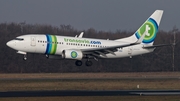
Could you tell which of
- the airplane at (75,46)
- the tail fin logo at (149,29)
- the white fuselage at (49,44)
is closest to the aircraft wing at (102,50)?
the airplane at (75,46)

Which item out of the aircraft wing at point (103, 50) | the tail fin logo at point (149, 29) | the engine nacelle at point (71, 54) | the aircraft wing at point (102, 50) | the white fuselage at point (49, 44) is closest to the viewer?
the white fuselage at point (49, 44)

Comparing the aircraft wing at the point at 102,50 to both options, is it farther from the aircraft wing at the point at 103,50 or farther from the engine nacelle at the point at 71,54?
the engine nacelle at the point at 71,54

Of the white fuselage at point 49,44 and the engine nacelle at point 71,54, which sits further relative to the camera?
the engine nacelle at point 71,54

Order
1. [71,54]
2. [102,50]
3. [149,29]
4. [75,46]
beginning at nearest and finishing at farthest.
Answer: [71,54], [75,46], [102,50], [149,29]

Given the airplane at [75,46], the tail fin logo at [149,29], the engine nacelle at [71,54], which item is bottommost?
the engine nacelle at [71,54]

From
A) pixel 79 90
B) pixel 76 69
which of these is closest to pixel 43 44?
pixel 79 90

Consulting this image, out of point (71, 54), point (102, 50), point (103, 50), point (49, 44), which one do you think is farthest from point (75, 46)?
point (49, 44)

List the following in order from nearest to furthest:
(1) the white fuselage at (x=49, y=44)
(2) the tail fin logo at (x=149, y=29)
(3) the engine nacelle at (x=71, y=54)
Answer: (1) the white fuselage at (x=49, y=44), (3) the engine nacelle at (x=71, y=54), (2) the tail fin logo at (x=149, y=29)

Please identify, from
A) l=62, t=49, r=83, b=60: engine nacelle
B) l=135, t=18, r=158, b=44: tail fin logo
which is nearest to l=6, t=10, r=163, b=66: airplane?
l=62, t=49, r=83, b=60: engine nacelle

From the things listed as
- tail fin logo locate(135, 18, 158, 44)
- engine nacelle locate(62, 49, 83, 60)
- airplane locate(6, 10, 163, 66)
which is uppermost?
tail fin logo locate(135, 18, 158, 44)

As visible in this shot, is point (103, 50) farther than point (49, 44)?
Yes

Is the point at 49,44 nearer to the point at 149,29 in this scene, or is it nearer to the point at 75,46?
the point at 75,46

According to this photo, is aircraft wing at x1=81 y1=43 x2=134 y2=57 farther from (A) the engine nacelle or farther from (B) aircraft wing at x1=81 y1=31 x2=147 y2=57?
(A) the engine nacelle

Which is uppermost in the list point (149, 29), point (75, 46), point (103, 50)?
point (149, 29)
